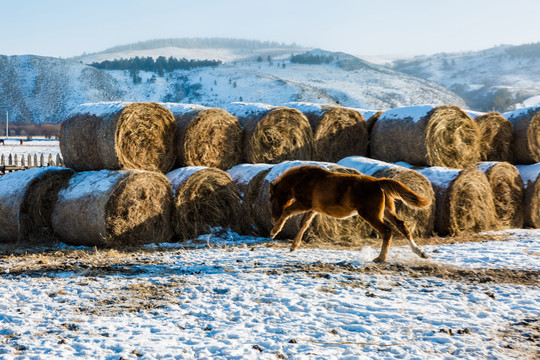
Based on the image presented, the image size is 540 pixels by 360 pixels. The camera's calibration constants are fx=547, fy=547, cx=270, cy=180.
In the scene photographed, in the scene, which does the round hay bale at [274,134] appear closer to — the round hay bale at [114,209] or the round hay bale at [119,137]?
the round hay bale at [119,137]

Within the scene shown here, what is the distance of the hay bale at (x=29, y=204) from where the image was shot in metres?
8.86

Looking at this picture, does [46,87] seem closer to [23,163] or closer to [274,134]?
[23,163]

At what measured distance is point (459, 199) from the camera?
10.0 metres

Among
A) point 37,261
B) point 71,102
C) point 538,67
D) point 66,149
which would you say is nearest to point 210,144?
point 66,149

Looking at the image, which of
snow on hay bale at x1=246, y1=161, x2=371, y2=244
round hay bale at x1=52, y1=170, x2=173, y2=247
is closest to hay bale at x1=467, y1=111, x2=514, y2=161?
snow on hay bale at x1=246, y1=161, x2=371, y2=244

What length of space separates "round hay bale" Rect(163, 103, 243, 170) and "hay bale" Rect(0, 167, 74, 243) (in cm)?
218

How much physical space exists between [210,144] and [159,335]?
6.43 m

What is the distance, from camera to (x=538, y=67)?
159 m

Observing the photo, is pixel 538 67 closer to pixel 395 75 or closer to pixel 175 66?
pixel 395 75

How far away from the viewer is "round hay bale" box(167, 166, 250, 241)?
9188 mm

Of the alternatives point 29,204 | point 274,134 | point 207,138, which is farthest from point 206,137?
point 29,204

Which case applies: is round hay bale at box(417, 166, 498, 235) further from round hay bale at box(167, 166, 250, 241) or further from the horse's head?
the horse's head

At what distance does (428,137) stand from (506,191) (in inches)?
85.7

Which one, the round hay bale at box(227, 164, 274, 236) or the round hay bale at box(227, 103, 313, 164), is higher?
the round hay bale at box(227, 103, 313, 164)
